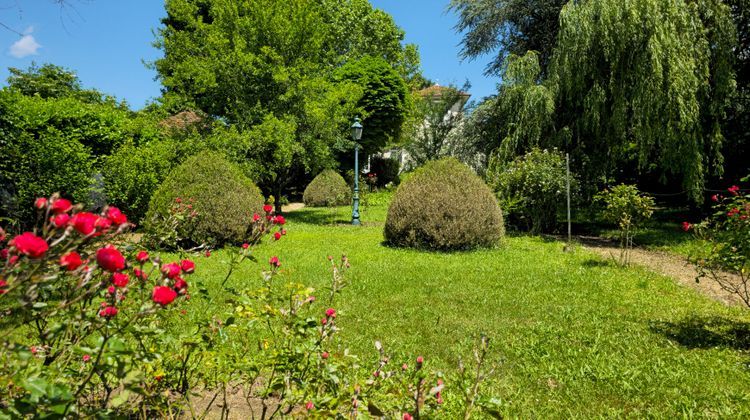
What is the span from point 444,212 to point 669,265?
395 cm

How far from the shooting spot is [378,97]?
23281 mm

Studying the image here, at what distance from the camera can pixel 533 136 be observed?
38.9ft

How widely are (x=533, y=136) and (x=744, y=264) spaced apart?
8399 mm

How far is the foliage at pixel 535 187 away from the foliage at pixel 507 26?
3.62 metres

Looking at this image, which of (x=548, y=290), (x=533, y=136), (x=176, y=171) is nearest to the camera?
(x=548, y=290)

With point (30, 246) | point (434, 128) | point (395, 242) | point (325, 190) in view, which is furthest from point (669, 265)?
point (434, 128)

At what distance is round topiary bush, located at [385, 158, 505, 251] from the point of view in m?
8.38

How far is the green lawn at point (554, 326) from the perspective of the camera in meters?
3.06

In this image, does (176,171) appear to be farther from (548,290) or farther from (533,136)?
(533,136)

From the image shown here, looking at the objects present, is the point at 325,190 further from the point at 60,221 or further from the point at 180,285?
the point at 60,221

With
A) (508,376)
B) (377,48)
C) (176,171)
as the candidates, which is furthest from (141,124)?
(377,48)

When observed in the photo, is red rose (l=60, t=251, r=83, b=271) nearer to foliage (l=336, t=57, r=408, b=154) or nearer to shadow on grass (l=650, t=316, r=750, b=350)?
shadow on grass (l=650, t=316, r=750, b=350)

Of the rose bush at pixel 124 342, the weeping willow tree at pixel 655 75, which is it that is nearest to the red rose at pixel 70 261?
the rose bush at pixel 124 342

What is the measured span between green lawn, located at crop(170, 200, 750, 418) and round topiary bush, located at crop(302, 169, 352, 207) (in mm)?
12053
